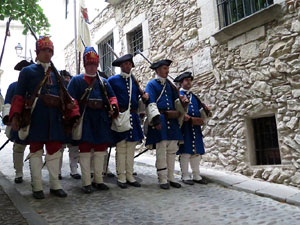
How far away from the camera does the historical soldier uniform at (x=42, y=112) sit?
3047 millimetres

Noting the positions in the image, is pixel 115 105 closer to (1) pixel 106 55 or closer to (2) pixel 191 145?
(2) pixel 191 145

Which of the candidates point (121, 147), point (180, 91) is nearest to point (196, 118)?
point (180, 91)

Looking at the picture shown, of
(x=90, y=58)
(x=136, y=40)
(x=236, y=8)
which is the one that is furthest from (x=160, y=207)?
(x=136, y=40)

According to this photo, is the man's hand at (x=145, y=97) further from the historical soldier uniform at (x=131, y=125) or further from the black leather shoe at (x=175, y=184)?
the black leather shoe at (x=175, y=184)

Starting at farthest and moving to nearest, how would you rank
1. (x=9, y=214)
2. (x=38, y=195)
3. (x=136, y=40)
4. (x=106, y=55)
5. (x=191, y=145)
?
(x=106, y=55)
(x=136, y=40)
(x=191, y=145)
(x=38, y=195)
(x=9, y=214)

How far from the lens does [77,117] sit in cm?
327

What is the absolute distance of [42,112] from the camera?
3.13 metres

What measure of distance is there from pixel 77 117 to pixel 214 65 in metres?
2.80

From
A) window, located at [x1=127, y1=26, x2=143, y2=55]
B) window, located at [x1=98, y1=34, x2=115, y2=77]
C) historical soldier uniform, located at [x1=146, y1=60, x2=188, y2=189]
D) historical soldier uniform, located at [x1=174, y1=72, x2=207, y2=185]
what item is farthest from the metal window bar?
historical soldier uniform, located at [x1=146, y1=60, x2=188, y2=189]

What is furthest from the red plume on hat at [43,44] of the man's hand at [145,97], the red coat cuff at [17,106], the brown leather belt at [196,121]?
the brown leather belt at [196,121]

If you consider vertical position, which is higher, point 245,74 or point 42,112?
point 245,74

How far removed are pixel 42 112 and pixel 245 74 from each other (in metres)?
3.05

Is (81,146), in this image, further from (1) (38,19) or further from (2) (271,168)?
(2) (271,168)

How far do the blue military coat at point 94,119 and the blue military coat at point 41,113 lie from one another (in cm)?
27
